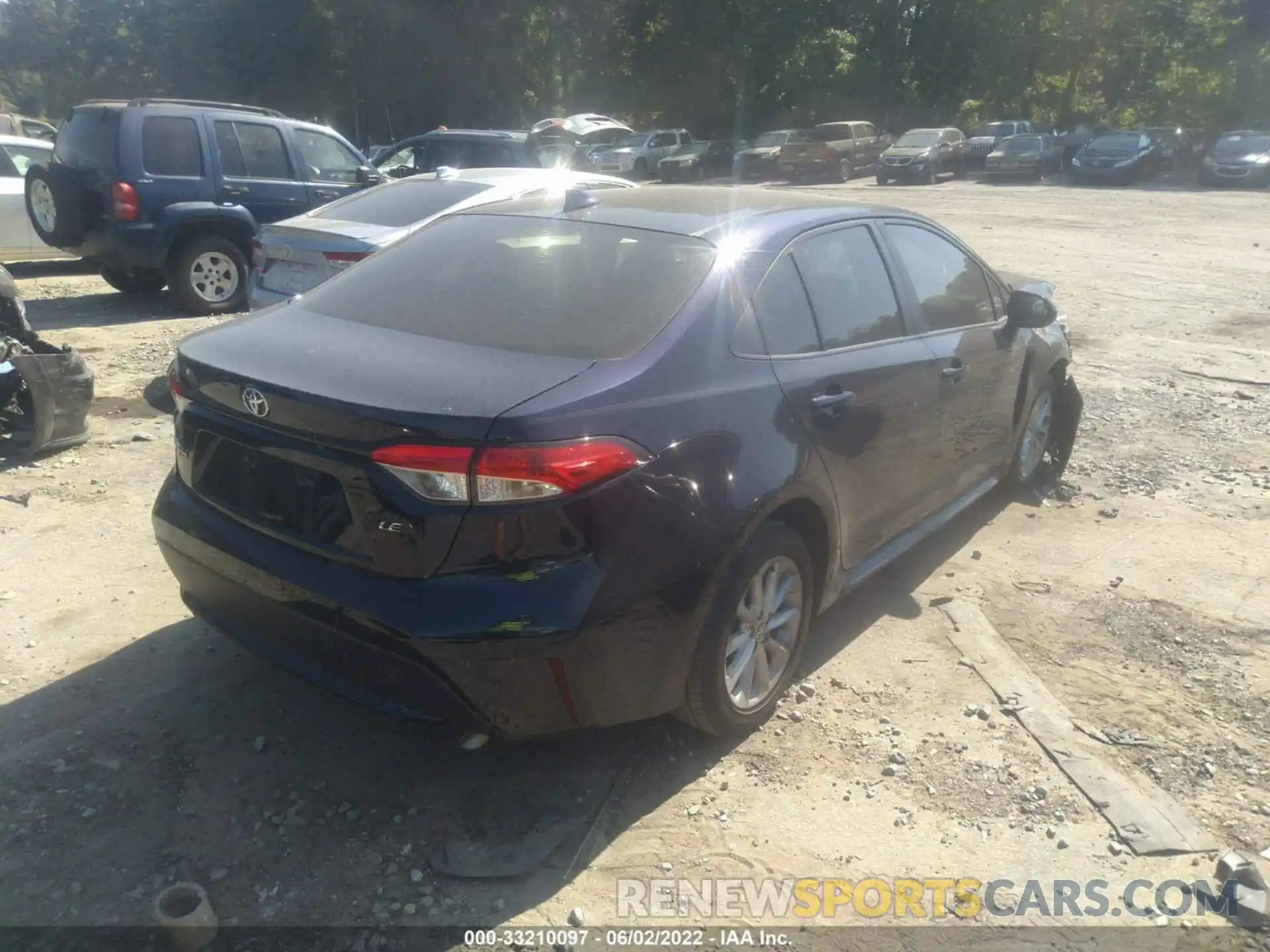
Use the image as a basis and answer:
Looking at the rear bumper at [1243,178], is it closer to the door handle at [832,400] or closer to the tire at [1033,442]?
the tire at [1033,442]

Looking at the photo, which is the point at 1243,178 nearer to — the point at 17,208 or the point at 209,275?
the point at 209,275

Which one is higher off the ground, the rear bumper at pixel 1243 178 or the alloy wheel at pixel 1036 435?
the alloy wheel at pixel 1036 435

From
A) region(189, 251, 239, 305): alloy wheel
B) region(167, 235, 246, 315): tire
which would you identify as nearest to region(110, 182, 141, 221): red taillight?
region(167, 235, 246, 315): tire

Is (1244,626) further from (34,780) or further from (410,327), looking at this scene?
(34,780)

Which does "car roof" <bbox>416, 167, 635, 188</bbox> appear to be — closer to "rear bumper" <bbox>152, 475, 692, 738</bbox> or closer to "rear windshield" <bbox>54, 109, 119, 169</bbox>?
"rear windshield" <bbox>54, 109, 119, 169</bbox>

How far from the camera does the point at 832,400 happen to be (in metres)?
3.54

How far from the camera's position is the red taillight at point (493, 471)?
2.65 meters

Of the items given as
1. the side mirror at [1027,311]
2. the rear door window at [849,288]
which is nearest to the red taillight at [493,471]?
the rear door window at [849,288]

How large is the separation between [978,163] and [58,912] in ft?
120

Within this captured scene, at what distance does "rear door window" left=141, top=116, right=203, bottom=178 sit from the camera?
374 inches

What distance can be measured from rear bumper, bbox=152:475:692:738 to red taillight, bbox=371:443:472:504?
0.72 feet

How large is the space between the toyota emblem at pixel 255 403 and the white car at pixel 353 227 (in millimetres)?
4154

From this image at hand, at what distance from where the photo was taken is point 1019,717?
371 cm

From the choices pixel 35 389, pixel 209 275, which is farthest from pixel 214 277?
pixel 35 389
